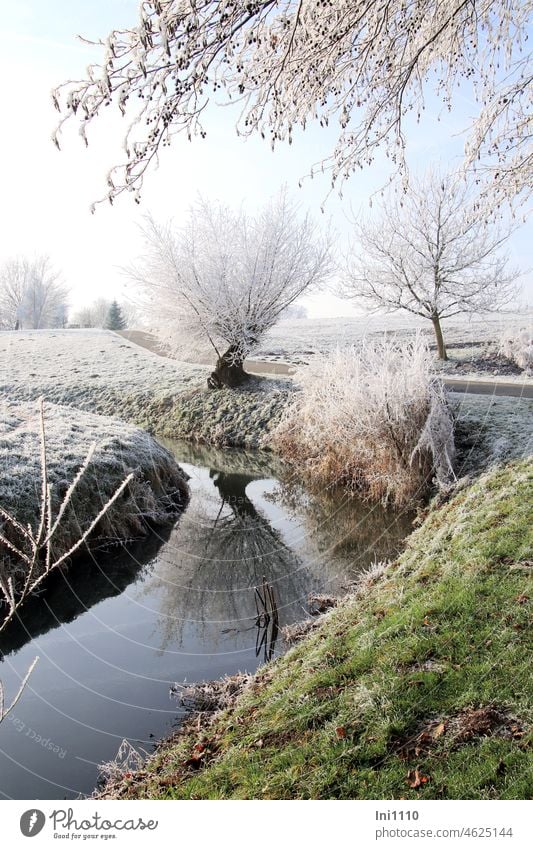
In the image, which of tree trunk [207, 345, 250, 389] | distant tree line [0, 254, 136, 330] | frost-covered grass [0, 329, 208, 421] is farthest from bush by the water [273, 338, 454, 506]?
distant tree line [0, 254, 136, 330]

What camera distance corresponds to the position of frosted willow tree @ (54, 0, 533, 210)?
7.16 ft

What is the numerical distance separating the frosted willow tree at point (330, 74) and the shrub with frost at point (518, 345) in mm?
779

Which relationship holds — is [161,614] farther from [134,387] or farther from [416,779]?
[416,779]

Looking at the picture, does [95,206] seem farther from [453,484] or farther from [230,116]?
[453,484]

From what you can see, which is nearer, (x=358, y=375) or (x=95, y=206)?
(x=95, y=206)

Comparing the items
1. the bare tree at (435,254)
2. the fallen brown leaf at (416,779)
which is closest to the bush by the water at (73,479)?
the bare tree at (435,254)

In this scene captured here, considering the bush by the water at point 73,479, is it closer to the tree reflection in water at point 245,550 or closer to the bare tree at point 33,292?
the tree reflection in water at point 245,550

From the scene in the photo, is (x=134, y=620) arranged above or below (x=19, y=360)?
below

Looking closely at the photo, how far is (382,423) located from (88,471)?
272 centimetres

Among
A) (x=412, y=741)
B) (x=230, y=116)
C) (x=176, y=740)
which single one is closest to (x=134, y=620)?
(x=176, y=740)

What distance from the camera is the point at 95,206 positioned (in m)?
2.44

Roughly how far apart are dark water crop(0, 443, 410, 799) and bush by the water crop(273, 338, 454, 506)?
363 mm

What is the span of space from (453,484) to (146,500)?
101 inches

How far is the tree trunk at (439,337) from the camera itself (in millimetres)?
3929
